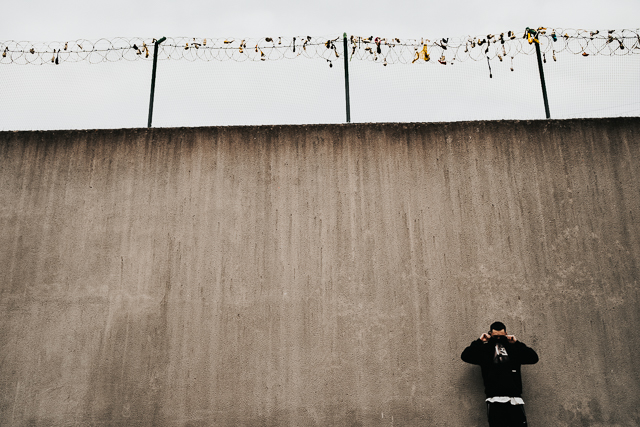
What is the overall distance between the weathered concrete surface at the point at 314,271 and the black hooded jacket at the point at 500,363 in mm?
283

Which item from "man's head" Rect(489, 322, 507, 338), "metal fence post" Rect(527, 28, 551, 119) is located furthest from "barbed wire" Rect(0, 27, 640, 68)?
"man's head" Rect(489, 322, 507, 338)

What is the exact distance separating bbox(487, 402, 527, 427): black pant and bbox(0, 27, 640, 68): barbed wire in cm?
323

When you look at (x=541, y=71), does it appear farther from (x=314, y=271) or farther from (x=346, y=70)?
(x=314, y=271)

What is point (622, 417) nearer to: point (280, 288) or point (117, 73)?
point (280, 288)

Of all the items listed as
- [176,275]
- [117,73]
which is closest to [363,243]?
[176,275]

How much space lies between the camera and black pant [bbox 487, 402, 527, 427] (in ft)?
10.1

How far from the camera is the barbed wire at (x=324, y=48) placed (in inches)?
168

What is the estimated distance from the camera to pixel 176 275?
3.74 metres

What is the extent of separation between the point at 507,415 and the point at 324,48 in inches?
146

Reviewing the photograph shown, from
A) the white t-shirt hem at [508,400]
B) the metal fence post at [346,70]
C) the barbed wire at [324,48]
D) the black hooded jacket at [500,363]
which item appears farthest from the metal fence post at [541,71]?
the white t-shirt hem at [508,400]

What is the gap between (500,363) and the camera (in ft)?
10.5

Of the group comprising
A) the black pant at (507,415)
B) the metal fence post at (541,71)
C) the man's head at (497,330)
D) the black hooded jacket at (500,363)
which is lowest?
the black pant at (507,415)

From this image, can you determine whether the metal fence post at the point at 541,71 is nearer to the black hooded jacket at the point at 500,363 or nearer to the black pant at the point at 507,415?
the black hooded jacket at the point at 500,363

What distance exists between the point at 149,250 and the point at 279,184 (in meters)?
1.33
